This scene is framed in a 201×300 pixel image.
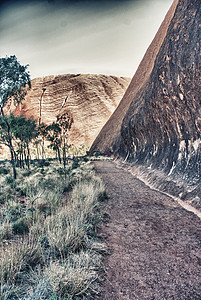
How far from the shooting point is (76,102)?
74.4m

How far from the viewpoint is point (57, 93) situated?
74.7 metres

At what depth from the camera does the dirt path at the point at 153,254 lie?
269 cm

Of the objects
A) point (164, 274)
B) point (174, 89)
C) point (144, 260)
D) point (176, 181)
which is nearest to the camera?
point (164, 274)

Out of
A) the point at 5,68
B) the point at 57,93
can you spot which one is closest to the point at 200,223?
the point at 5,68

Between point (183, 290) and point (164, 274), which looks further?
point (164, 274)

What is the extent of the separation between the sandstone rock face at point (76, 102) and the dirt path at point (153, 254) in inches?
2555

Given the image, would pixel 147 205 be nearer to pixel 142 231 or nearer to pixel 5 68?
pixel 142 231

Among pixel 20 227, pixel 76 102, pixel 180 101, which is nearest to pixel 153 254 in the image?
pixel 20 227

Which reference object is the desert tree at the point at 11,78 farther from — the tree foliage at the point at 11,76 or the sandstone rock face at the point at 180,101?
the sandstone rock face at the point at 180,101

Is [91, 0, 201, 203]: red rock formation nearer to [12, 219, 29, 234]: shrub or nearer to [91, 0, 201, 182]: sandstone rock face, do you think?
[91, 0, 201, 182]: sandstone rock face

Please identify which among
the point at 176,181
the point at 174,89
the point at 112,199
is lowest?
the point at 112,199

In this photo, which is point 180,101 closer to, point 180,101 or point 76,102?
point 180,101

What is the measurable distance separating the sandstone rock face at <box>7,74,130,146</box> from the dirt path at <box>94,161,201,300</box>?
6490cm

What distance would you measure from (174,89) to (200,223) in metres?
6.66
